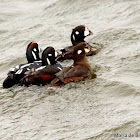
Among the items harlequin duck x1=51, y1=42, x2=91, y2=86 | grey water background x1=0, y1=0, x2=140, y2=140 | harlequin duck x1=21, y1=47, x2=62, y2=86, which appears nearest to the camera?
grey water background x1=0, y1=0, x2=140, y2=140

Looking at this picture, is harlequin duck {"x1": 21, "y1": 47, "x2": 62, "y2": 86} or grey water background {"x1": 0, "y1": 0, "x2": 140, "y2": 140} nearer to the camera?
grey water background {"x1": 0, "y1": 0, "x2": 140, "y2": 140}

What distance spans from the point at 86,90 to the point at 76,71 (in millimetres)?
735

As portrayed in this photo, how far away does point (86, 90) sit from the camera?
9.81 metres

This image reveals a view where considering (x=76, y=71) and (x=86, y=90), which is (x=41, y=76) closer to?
(x=76, y=71)

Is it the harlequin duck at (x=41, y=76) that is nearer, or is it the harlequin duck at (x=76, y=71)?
the harlequin duck at (x=76, y=71)

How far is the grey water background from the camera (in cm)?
809

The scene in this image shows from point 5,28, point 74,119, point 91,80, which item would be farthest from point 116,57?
point 5,28

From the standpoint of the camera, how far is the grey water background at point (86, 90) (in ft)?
26.5

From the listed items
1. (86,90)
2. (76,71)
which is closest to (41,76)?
(76,71)

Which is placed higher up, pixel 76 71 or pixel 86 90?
pixel 76 71

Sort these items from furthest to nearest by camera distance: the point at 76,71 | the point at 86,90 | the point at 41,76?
the point at 76,71 < the point at 41,76 < the point at 86,90

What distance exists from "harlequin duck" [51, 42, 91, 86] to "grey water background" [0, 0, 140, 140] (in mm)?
147

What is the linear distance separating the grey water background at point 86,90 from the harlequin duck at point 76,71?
0.15m

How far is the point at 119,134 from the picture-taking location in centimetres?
763
